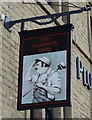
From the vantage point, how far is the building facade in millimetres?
8133

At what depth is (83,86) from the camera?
12.2 metres

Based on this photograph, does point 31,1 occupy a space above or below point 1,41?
above

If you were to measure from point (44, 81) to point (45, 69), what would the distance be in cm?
22

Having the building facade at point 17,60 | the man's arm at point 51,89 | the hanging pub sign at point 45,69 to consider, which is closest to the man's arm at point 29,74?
the hanging pub sign at point 45,69

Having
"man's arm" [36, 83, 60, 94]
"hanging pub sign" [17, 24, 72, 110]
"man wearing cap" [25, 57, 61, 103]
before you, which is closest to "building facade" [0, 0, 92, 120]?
"hanging pub sign" [17, 24, 72, 110]

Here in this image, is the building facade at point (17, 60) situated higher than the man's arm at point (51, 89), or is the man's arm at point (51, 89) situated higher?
the building facade at point (17, 60)

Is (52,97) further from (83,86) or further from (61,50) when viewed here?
(83,86)

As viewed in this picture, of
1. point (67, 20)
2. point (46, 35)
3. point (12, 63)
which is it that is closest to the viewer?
point (46, 35)

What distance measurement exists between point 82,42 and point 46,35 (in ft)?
17.3

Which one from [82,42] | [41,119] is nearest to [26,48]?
[41,119]

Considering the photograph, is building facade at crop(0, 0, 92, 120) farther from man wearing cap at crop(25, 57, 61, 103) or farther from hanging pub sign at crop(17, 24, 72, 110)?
man wearing cap at crop(25, 57, 61, 103)

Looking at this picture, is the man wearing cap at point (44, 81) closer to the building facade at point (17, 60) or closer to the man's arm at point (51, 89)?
the man's arm at point (51, 89)

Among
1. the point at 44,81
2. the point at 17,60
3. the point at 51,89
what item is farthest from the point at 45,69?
the point at 17,60

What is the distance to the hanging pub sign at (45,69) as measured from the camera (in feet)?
23.8
